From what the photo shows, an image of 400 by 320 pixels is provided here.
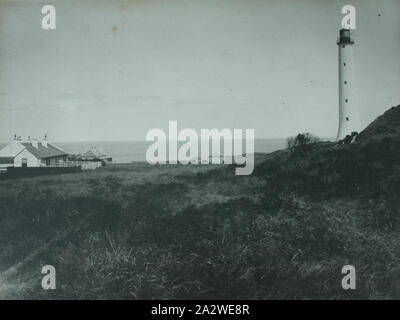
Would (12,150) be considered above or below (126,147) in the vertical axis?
below

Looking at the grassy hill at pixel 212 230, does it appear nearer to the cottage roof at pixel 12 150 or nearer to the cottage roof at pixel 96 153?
the cottage roof at pixel 96 153

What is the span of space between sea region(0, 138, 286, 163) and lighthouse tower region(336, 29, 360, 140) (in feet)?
10.3

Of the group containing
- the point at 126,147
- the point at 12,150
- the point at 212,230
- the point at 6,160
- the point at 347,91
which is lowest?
the point at 212,230

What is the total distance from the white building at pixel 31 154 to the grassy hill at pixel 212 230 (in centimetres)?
66

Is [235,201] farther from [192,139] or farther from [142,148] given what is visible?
[142,148]

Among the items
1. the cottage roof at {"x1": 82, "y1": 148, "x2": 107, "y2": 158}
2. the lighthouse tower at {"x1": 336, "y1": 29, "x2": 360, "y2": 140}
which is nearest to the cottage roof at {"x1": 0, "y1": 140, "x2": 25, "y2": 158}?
the cottage roof at {"x1": 82, "y1": 148, "x2": 107, "y2": 158}

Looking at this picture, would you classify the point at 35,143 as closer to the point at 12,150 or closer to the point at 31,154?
the point at 12,150

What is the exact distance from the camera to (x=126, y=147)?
11594 millimetres

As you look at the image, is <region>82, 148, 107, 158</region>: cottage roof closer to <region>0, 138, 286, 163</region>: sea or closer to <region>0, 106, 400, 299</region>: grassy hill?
<region>0, 138, 286, 163</region>: sea

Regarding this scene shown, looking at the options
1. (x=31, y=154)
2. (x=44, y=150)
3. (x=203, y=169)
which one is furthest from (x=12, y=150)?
(x=203, y=169)

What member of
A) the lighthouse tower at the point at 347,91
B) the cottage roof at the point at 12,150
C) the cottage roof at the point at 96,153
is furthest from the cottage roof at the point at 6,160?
the lighthouse tower at the point at 347,91

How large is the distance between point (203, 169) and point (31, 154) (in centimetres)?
605

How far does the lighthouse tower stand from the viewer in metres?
11.4

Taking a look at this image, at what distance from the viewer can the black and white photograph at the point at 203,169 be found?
751cm
